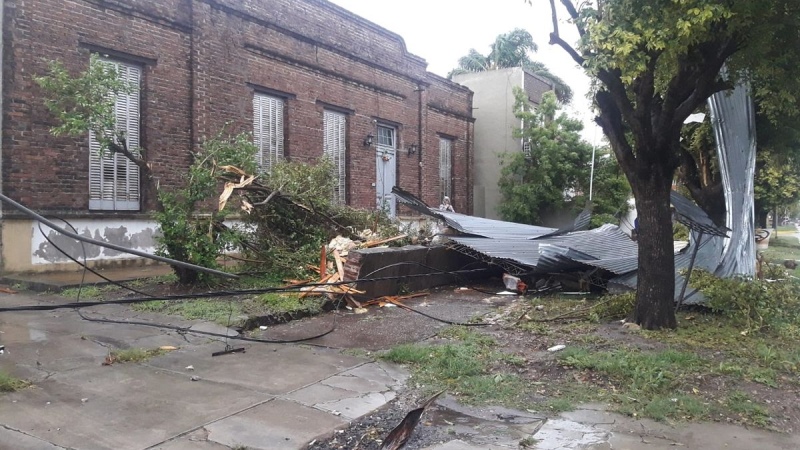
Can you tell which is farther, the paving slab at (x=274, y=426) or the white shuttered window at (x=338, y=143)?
the white shuttered window at (x=338, y=143)

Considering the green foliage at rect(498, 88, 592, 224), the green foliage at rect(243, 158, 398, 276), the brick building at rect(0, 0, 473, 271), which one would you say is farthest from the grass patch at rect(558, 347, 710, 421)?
the green foliage at rect(498, 88, 592, 224)

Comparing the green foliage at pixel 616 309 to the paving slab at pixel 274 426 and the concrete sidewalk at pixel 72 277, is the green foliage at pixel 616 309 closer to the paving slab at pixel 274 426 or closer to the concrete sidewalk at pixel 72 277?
the paving slab at pixel 274 426

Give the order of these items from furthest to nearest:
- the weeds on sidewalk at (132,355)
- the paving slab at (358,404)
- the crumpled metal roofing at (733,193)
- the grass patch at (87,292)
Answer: the crumpled metal roofing at (733,193)
the grass patch at (87,292)
the weeds on sidewalk at (132,355)
the paving slab at (358,404)

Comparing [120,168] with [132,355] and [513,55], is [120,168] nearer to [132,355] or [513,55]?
[132,355]

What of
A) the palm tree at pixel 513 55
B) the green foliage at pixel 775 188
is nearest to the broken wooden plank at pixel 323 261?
the green foliage at pixel 775 188

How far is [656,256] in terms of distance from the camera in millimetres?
7805

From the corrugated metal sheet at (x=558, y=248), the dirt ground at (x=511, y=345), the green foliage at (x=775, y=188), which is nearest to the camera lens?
the dirt ground at (x=511, y=345)

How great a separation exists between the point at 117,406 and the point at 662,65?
7946 millimetres

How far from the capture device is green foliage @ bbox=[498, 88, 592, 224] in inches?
891

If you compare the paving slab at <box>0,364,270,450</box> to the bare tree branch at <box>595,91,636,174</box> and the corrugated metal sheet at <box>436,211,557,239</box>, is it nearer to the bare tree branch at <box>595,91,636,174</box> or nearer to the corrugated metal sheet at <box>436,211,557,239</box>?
the bare tree branch at <box>595,91,636,174</box>

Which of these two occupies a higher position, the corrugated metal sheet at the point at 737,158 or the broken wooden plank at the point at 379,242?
the corrugated metal sheet at the point at 737,158

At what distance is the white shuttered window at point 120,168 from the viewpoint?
11.7 m

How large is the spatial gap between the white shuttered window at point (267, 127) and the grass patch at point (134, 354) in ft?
29.1

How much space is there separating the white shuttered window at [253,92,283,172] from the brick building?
31 mm
